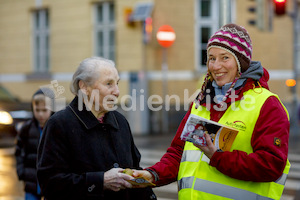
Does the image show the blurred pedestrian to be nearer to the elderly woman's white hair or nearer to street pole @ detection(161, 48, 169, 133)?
the elderly woman's white hair

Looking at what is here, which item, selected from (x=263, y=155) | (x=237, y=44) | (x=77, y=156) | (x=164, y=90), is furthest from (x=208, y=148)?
(x=164, y=90)

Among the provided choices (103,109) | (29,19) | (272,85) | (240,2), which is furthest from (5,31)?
(103,109)

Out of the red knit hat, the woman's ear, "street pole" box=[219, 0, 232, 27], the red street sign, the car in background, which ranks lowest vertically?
the car in background

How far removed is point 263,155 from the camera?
7.64 feet

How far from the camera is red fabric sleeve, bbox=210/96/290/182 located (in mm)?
2334

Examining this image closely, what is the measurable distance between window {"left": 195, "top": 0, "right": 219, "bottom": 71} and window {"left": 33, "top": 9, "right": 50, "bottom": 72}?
6.09 metres

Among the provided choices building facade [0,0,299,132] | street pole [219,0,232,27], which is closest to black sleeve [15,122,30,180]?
street pole [219,0,232,27]

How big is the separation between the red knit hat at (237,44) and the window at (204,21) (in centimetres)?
1252

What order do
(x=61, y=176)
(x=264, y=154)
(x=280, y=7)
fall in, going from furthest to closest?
(x=280, y=7)
(x=61, y=176)
(x=264, y=154)

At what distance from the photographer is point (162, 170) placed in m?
2.88

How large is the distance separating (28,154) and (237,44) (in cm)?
254

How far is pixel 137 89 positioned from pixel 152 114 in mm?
1005

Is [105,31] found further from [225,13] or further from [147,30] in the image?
[225,13]

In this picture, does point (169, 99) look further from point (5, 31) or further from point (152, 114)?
point (5, 31)
